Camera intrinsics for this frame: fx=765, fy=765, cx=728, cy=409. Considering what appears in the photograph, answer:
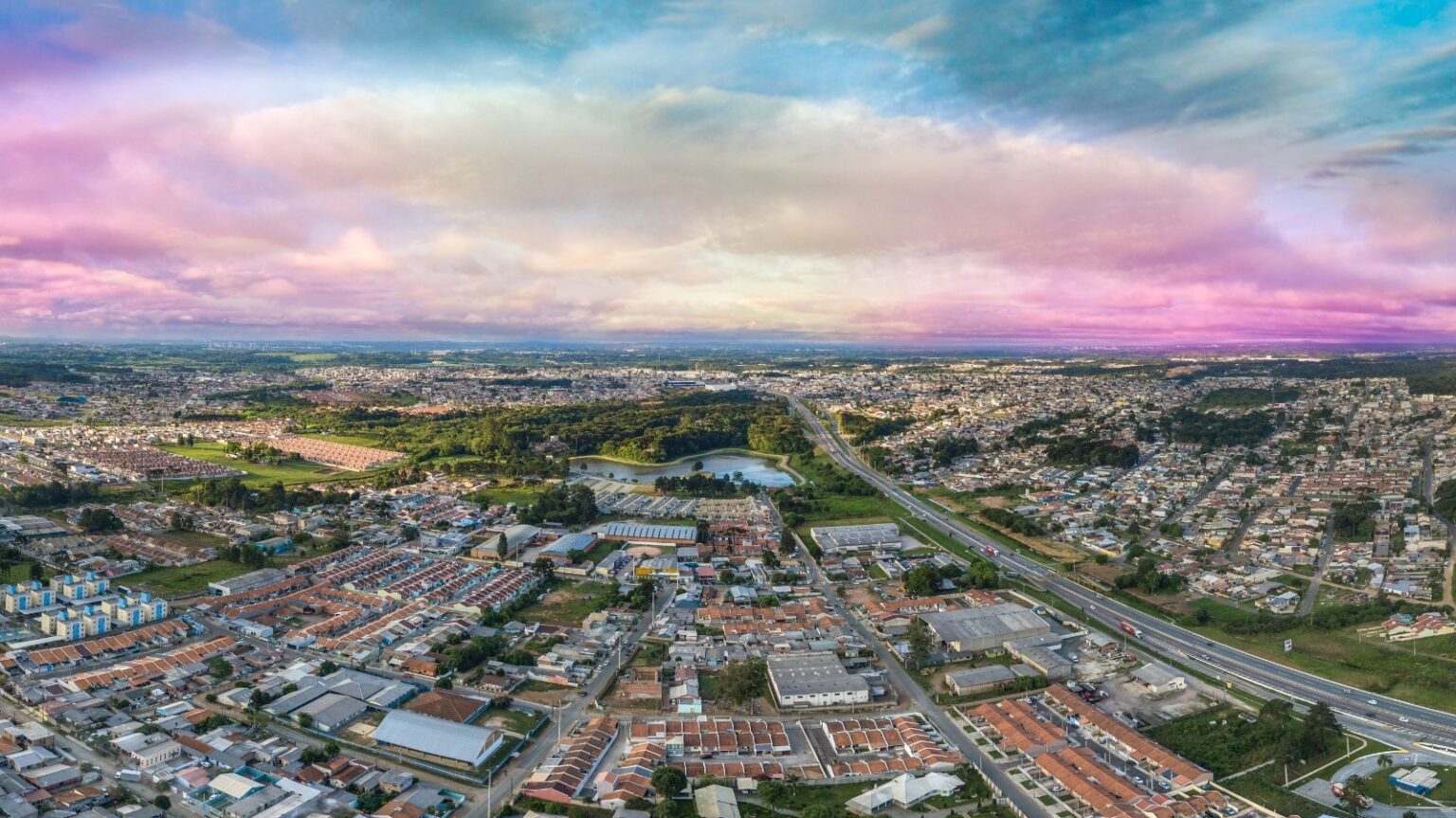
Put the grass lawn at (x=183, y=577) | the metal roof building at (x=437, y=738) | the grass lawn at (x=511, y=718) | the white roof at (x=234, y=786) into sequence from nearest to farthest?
the white roof at (x=234, y=786) < the metal roof building at (x=437, y=738) < the grass lawn at (x=511, y=718) < the grass lawn at (x=183, y=577)

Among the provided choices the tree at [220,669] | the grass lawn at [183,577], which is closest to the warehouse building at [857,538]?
the tree at [220,669]

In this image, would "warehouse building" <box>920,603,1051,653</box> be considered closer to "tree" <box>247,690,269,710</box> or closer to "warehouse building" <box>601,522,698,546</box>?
"warehouse building" <box>601,522,698,546</box>

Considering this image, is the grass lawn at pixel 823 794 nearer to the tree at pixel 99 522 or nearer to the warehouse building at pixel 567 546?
the warehouse building at pixel 567 546

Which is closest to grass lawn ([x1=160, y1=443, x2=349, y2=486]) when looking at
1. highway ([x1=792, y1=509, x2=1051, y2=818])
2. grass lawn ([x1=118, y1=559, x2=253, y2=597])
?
grass lawn ([x1=118, y1=559, x2=253, y2=597])

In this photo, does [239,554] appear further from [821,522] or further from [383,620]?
[821,522]

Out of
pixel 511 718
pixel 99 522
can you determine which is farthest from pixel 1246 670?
pixel 99 522
